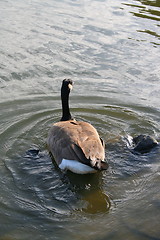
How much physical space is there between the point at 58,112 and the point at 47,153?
181 centimetres

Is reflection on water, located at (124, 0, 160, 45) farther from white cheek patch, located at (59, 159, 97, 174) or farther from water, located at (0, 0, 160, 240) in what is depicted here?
white cheek patch, located at (59, 159, 97, 174)

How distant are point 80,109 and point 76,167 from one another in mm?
3065

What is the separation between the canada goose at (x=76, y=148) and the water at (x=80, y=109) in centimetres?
28

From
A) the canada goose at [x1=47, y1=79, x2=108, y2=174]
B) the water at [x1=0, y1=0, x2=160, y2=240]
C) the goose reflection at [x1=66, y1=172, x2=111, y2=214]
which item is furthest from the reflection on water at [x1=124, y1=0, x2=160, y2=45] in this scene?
the goose reflection at [x1=66, y1=172, x2=111, y2=214]

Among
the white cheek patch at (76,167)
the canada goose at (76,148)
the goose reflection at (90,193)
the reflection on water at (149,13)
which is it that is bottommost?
the goose reflection at (90,193)

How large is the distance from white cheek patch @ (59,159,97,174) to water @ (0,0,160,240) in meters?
0.22

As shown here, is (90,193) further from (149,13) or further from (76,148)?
(149,13)

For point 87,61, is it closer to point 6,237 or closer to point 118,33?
point 118,33

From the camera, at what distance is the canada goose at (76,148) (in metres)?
6.24

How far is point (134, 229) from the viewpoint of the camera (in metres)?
5.32

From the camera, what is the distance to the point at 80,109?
367 inches

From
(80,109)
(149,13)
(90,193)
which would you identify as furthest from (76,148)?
(149,13)

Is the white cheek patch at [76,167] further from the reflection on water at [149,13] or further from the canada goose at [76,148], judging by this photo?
the reflection on water at [149,13]

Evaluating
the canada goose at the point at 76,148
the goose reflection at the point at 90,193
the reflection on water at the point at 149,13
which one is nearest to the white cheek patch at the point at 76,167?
the canada goose at the point at 76,148
